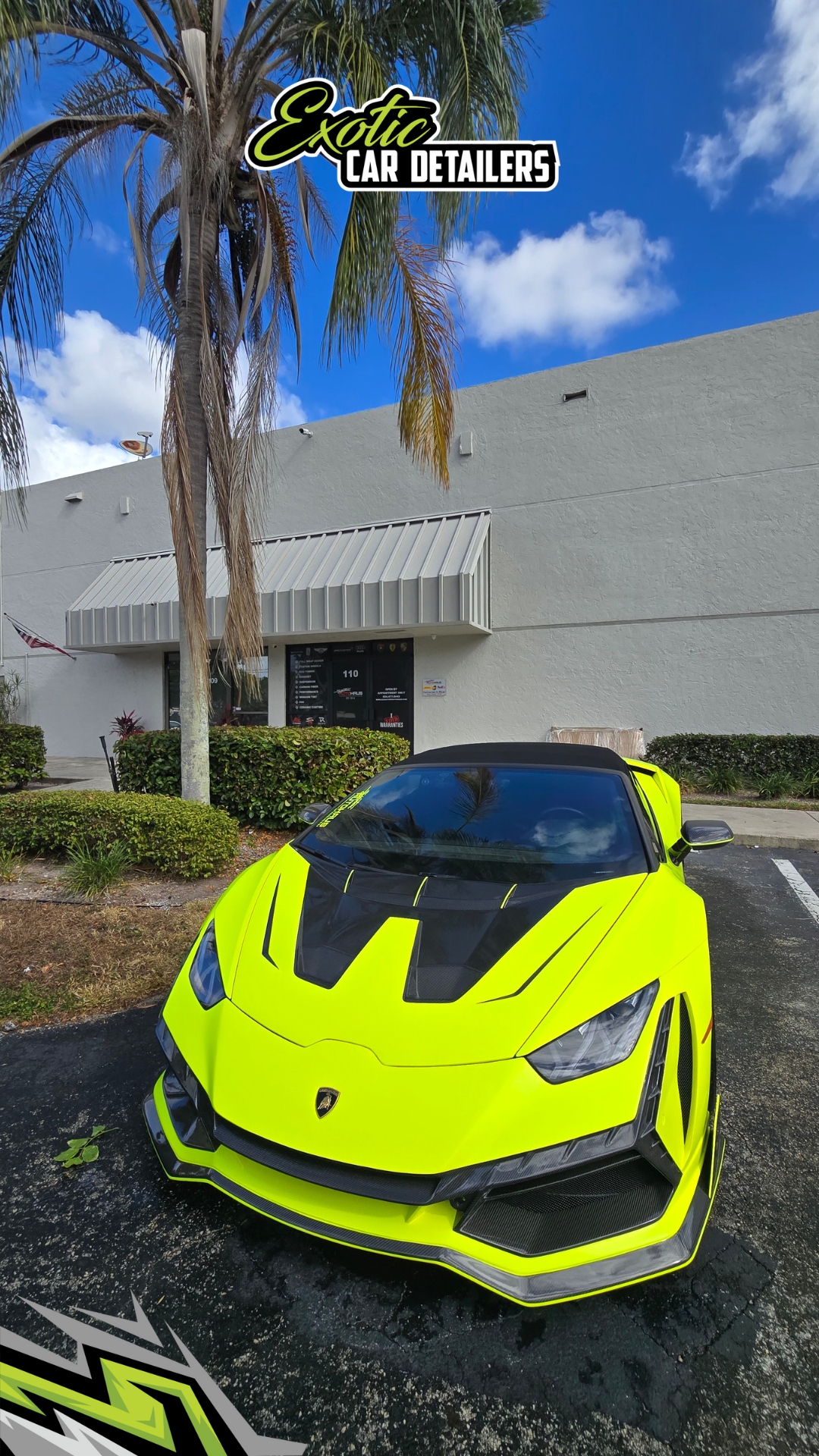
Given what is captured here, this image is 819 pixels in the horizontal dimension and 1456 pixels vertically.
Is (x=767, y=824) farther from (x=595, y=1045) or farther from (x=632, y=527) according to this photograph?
(x=595, y=1045)

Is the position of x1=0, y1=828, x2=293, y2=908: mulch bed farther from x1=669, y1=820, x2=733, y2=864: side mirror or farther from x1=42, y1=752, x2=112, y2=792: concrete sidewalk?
x1=42, y1=752, x2=112, y2=792: concrete sidewalk

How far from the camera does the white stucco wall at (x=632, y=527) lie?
421 inches

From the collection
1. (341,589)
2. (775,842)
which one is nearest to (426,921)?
(775,842)

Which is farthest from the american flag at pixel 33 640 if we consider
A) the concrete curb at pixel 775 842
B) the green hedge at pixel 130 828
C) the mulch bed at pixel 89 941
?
the concrete curb at pixel 775 842

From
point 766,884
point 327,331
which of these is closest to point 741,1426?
point 766,884

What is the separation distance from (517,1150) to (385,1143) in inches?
11.2

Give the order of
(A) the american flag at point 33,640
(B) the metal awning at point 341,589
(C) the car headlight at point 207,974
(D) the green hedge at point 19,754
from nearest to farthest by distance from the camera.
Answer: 1. (C) the car headlight at point 207,974
2. (D) the green hedge at point 19,754
3. (B) the metal awning at point 341,589
4. (A) the american flag at point 33,640

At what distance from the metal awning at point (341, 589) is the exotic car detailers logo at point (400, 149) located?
18.9 feet

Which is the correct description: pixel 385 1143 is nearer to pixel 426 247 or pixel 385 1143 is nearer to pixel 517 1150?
pixel 517 1150

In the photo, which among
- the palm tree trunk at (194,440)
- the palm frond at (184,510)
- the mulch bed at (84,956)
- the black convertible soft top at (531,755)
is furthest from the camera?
the palm tree trunk at (194,440)

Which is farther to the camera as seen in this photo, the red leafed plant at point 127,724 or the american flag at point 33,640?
the american flag at point 33,640

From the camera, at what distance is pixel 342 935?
206 cm

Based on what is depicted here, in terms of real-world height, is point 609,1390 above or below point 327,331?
below

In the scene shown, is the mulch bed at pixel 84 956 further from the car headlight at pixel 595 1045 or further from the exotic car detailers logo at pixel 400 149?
the exotic car detailers logo at pixel 400 149
